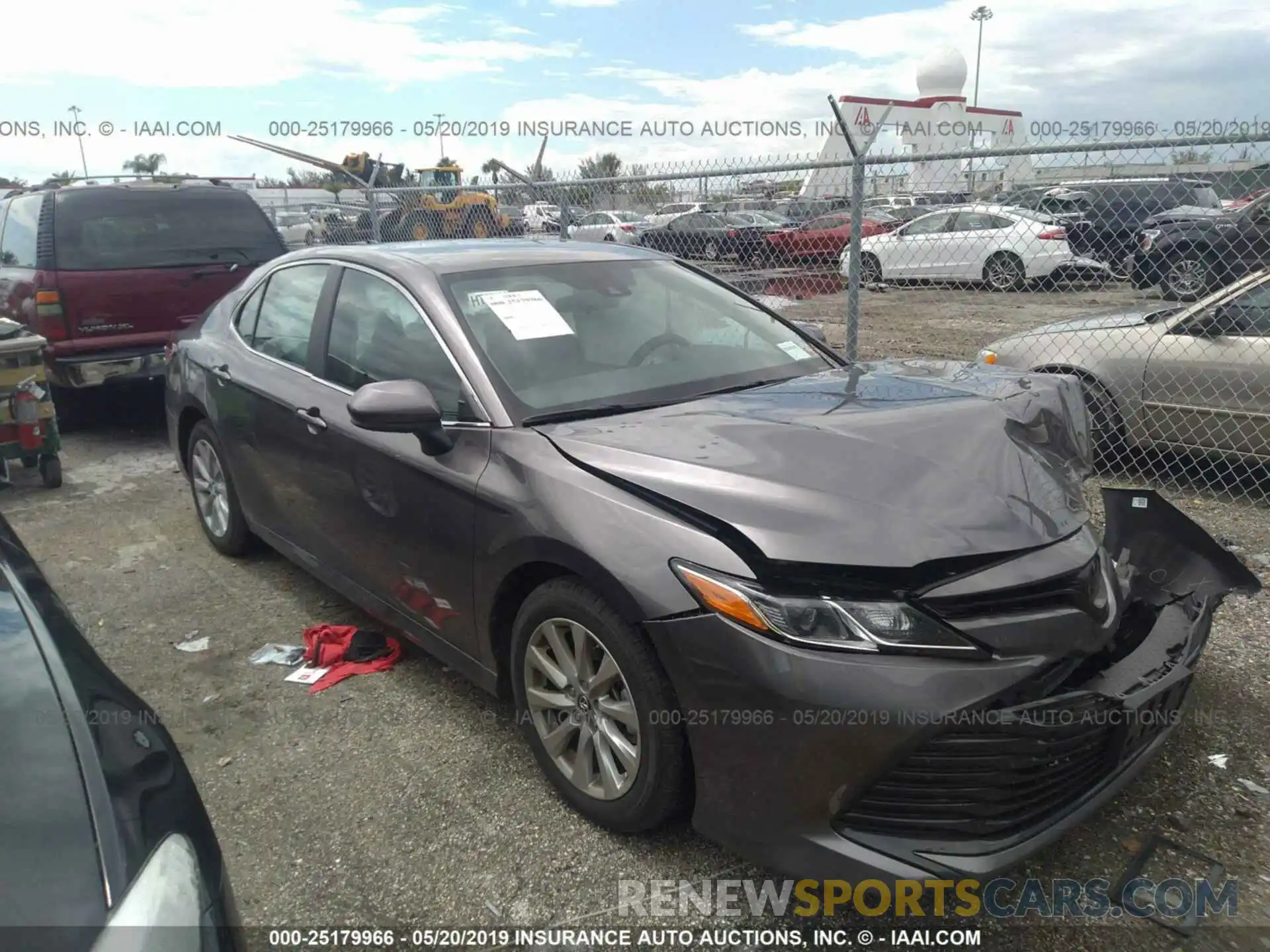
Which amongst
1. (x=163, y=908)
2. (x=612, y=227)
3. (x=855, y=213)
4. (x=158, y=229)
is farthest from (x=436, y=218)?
(x=163, y=908)

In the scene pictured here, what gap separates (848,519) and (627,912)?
3.87ft

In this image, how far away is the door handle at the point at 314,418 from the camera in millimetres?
3543

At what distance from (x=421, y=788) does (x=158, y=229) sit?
19.8 ft

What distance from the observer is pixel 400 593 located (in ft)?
10.8

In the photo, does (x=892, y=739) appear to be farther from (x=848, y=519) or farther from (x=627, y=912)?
(x=627, y=912)

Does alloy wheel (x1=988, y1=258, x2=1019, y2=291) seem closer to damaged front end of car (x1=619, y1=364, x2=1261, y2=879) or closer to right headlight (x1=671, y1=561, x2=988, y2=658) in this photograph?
damaged front end of car (x1=619, y1=364, x2=1261, y2=879)

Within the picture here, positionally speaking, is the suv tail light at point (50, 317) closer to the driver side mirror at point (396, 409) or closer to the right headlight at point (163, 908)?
the driver side mirror at point (396, 409)

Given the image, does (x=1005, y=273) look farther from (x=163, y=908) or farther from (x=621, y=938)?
(x=163, y=908)

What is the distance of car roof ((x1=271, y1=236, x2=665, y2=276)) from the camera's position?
346 cm

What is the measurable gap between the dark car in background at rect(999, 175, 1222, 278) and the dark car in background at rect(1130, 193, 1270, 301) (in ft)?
0.52

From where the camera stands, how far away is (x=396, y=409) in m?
2.81

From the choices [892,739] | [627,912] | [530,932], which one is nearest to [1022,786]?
[892,739]

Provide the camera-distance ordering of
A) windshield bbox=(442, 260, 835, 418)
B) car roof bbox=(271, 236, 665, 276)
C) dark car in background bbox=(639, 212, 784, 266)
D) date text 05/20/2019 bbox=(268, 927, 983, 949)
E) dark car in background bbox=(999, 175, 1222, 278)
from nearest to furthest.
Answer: date text 05/20/2019 bbox=(268, 927, 983, 949), windshield bbox=(442, 260, 835, 418), car roof bbox=(271, 236, 665, 276), dark car in background bbox=(999, 175, 1222, 278), dark car in background bbox=(639, 212, 784, 266)

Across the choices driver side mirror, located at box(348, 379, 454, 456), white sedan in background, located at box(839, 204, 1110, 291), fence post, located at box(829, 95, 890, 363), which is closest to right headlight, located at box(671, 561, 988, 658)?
driver side mirror, located at box(348, 379, 454, 456)
